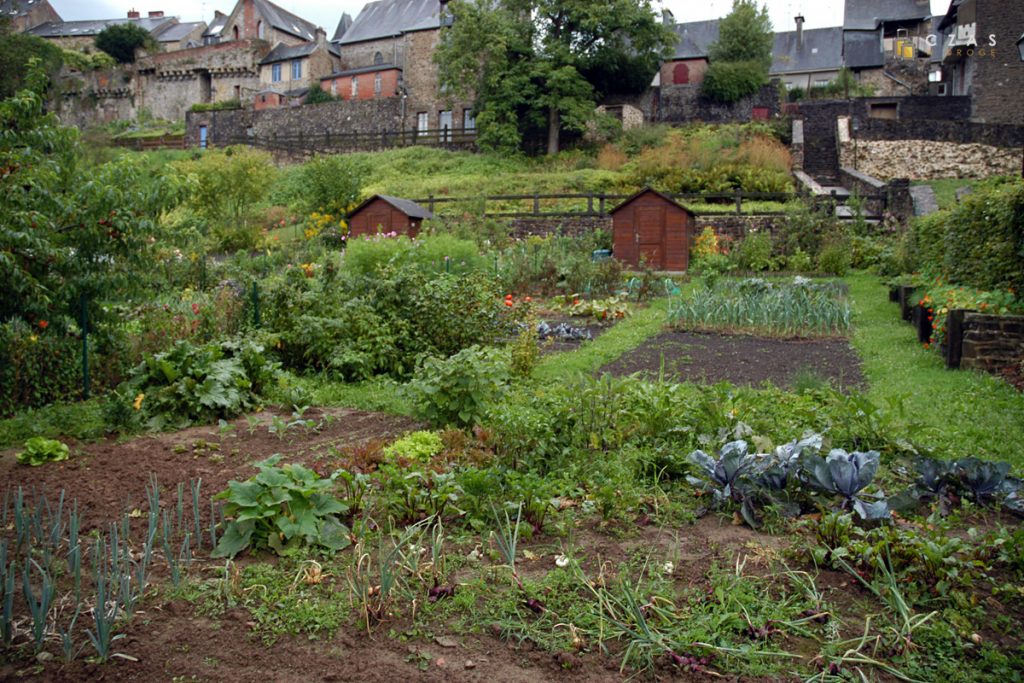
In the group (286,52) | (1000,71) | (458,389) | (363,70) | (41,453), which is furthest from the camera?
(286,52)

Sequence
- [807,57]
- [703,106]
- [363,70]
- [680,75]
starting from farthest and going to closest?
[807,57], [363,70], [680,75], [703,106]

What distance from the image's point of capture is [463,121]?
41.6 meters

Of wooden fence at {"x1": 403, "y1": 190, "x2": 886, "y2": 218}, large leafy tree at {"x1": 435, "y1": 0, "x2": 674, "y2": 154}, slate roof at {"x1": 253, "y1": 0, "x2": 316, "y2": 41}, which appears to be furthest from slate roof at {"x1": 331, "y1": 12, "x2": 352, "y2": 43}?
wooden fence at {"x1": 403, "y1": 190, "x2": 886, "y2": 218}

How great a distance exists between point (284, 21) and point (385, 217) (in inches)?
1681

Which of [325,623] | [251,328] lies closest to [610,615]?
[325,623]

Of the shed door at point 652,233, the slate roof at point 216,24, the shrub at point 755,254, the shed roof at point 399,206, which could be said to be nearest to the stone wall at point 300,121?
the slate roof at point 216,24

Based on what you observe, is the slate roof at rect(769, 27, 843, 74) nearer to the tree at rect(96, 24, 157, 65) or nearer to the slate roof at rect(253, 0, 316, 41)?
the slate roof at rect(253, 0, 316, 41)

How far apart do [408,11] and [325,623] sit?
50068 millimetres

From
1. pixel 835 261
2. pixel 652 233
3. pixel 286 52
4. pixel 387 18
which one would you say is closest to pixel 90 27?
pixel 286 52

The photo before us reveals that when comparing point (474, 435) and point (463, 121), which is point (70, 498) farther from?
point (463, 121)

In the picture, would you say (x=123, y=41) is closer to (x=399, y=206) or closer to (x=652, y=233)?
(x=399, y=206)

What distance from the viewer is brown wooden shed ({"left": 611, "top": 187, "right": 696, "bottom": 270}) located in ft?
65.5

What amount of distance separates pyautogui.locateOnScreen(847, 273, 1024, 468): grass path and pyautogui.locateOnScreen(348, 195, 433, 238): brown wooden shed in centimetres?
1197

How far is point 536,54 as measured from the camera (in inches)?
1364
